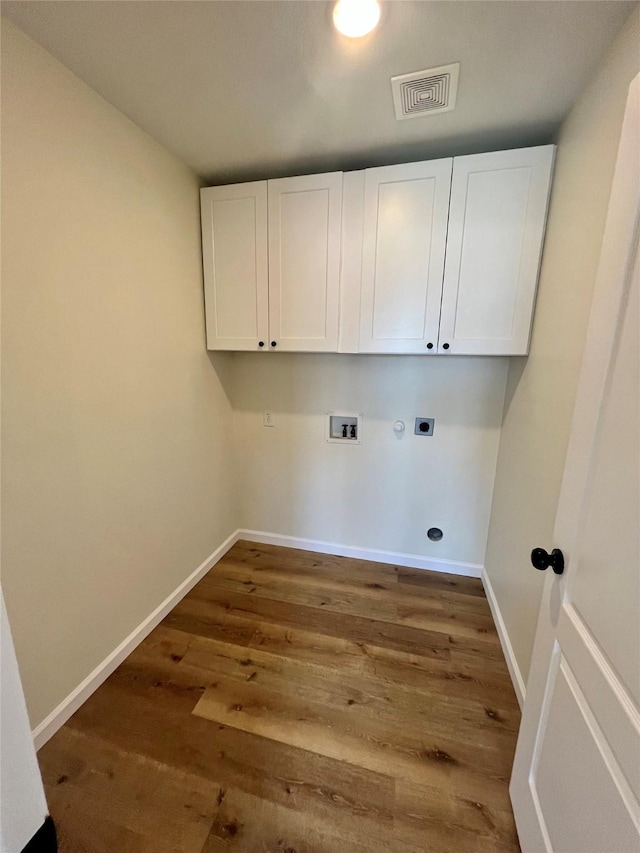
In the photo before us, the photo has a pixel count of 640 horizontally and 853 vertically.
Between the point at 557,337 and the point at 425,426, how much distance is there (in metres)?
0.97

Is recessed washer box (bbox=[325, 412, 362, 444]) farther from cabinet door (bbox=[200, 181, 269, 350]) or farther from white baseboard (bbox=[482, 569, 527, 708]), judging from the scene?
white baseboard (bbox=[482, 569, 527, 708])

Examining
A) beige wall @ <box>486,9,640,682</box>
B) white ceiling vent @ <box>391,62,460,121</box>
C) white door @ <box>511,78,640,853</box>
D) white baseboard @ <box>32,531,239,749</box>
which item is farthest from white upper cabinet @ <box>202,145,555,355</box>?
white baseboard @ <box>32,531,239,749</box>

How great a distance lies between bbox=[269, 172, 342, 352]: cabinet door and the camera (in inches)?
74.2

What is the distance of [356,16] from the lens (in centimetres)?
103

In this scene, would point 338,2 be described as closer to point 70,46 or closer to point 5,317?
point 70,46

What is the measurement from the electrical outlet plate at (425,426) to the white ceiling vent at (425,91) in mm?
1542

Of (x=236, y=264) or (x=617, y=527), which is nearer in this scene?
(x=617, y=527)

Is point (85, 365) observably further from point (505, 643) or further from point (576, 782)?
point (505, 643)

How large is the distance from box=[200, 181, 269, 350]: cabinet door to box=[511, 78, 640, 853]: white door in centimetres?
167

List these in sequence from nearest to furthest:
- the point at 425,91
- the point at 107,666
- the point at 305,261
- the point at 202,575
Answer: the point at 425,91 → the point at 107,666 → the point at 305,261 → the point at 202,575

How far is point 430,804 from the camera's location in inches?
46.6

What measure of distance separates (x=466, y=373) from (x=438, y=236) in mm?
813

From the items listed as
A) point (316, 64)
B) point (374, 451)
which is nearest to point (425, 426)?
point (374, 451)

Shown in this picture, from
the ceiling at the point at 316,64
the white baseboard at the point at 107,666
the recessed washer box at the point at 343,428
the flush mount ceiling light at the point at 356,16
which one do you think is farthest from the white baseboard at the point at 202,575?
the flush mount ceiling light at the point at 356,16
